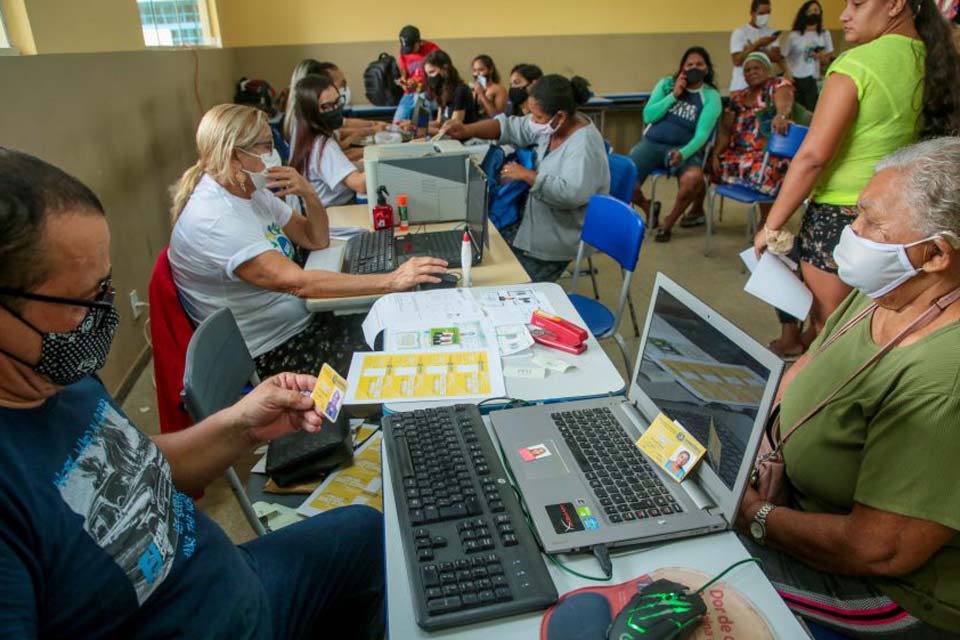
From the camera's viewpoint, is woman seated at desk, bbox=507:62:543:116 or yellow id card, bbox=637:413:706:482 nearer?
yellow id card, bbox=637:413:706:482

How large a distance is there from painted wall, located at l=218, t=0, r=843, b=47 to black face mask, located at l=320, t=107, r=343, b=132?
13.2 ft

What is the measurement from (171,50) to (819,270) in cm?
410

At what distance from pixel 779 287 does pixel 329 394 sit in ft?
5.56

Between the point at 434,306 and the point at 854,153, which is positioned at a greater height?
the point at 854,153

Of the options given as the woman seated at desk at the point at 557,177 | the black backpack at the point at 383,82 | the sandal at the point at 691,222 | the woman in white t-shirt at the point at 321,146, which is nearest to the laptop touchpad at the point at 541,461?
the woman seated at desk at the point at 557,177

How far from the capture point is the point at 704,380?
38.2 inches

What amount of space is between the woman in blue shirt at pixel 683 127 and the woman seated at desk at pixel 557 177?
83.7 inches

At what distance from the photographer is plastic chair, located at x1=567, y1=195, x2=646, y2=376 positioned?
7.38 feet

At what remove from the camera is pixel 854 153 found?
209 centimetres

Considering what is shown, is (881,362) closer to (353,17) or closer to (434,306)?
(434,306)

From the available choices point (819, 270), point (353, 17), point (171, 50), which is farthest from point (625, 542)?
point (353, 17)

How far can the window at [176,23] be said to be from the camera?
3943 millimetres

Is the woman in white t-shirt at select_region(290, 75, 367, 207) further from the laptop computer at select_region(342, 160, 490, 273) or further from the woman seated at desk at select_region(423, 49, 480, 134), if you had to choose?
the woman seated at desk at select_region(423, 49, 480, 134)

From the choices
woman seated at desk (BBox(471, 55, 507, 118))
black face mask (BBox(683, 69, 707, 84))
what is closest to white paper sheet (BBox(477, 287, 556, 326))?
black face mask (BBox(683, 69, 707, 84))
